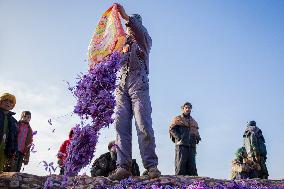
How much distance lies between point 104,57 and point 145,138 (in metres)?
1.41

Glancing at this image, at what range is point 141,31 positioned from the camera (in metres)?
6.70

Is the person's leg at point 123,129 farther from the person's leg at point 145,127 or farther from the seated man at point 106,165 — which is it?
the seated man at point 106,165

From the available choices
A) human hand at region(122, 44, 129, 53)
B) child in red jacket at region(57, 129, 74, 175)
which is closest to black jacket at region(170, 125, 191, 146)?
child in red jacket at region(57, 129, 74, 175)

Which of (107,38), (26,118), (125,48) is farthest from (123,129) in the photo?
(26,118)

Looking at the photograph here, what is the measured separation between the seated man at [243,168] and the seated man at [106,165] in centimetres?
451

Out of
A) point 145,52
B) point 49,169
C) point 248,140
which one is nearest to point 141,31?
point 145,52

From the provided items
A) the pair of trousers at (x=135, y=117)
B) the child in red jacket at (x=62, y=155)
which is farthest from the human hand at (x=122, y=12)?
the child in red jacket at (x=62, y=155)

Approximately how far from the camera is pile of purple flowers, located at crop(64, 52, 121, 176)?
5039mm

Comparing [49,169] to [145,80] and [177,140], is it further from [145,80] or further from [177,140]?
[177,140]

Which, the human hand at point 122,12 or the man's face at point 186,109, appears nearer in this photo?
the human hand at point 122,12

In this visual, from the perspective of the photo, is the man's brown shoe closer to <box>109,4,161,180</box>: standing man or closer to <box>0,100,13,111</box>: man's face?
<box>109,4,161,180</box>: standing man

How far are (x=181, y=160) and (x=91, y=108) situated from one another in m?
6.08

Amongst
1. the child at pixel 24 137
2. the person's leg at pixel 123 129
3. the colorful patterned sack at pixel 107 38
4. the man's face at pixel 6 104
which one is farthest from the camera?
the child at pixel 24 137

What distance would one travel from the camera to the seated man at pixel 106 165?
29.8 ft
